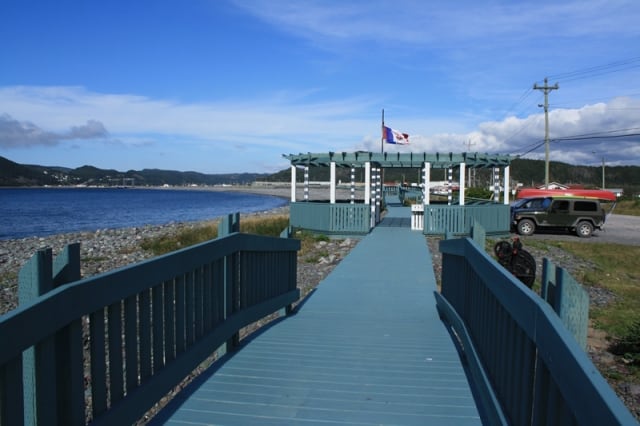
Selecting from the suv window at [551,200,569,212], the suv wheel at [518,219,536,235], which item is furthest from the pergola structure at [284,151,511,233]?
the suv window at [551,200,569,212]

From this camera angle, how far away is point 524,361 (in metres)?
2.71

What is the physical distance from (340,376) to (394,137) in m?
24.4

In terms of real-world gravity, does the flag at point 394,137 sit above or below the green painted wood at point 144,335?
above

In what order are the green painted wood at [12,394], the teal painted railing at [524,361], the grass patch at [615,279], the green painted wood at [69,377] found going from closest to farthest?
1. the teal painted railing at [524,361]
2. the green painted wood at [12,394]
3. the green painted wood at [69,377]
4. the grass patch at [615,279]

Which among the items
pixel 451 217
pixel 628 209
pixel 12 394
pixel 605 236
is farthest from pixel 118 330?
pixel 628 209

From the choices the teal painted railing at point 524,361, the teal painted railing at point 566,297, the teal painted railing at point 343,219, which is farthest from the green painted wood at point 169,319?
the teal painted railing at point 343,219

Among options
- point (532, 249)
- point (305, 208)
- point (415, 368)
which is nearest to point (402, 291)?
point (415, 368)

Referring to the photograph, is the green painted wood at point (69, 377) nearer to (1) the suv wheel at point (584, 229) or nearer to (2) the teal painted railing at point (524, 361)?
(2) the teal painted railing at point (524, 361)

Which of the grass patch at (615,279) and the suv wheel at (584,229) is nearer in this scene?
the grass patch at (615,279)

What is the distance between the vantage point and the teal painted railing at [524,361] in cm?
169

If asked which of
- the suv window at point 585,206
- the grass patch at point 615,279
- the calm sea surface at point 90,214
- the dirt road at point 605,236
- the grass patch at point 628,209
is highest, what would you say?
the suv window at point 585,206

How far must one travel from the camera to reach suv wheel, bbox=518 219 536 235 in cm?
2345

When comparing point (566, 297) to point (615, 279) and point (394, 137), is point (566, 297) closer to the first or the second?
point (615, 279)

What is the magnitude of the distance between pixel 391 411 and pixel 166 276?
5.80 ft
